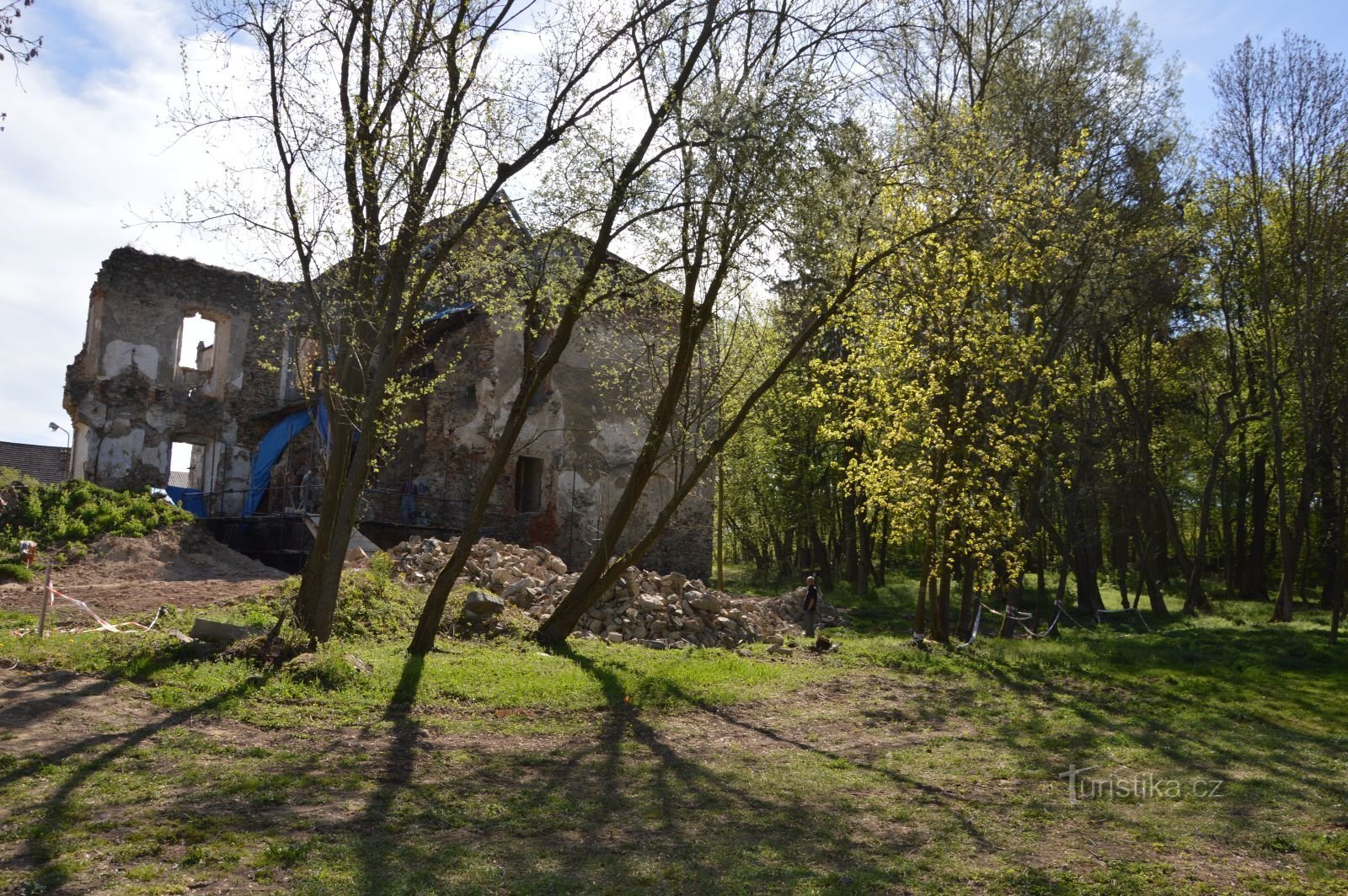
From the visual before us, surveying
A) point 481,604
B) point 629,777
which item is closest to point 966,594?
point 481,604

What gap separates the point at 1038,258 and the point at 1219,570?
2735cm

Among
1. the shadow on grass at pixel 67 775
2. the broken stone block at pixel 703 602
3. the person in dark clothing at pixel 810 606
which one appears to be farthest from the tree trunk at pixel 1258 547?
the shadow on grass at pixel 67 775

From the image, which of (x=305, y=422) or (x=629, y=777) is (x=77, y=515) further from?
(x=629, y=777)

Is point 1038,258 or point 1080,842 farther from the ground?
point 1038,258

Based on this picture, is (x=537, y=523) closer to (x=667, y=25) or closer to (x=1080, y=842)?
(x=667, y=25)

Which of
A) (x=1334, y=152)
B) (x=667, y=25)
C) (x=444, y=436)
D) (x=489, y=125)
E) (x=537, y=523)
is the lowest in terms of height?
(x=537, y=523)

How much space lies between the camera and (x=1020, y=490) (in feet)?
60.6

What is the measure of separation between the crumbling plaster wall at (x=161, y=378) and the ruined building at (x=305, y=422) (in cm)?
3

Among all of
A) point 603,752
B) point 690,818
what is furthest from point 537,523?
point 690,818

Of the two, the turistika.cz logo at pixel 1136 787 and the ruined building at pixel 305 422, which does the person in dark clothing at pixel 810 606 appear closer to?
the ruined building at pixel 305 422

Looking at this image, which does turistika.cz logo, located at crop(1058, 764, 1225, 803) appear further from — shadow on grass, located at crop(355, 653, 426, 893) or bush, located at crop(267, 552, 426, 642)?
bush, located at crop(267, 552, 426, 642)

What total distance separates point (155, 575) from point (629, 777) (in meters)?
12.3

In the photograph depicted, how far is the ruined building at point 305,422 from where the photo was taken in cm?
2272

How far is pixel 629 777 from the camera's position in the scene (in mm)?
7328
